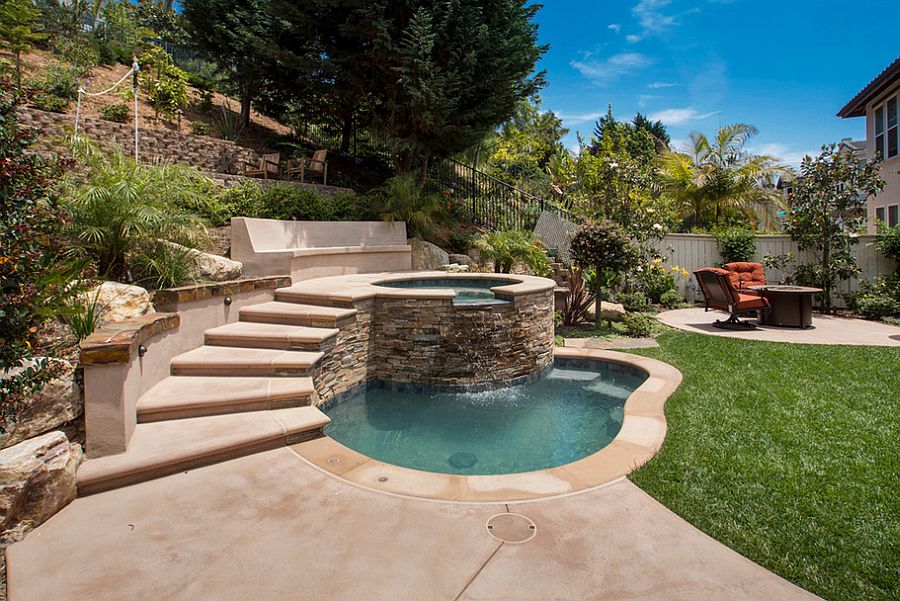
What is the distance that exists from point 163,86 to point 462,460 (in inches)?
617

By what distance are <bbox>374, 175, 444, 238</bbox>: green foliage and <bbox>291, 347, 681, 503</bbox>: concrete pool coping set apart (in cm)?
830

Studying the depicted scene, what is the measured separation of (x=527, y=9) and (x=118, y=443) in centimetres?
1310

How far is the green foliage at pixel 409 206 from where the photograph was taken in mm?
11023

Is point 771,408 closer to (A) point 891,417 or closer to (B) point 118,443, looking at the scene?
(A) point 891,417

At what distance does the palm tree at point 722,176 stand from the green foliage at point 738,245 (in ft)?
12.5

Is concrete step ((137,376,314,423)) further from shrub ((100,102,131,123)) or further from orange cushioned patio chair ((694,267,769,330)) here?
shrub ((100,102,131,123))

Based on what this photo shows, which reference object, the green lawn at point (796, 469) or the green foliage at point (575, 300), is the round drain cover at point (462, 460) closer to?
the green lawn at point (796, 469)

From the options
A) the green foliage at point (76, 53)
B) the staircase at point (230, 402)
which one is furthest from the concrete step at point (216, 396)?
the green foliage at point (76, 53)

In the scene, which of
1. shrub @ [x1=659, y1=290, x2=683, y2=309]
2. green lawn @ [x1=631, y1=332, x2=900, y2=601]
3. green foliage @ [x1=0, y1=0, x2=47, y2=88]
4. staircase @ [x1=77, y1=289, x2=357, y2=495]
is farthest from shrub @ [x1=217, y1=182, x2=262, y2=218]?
shrub @ [x1=659, y1=290, x2=683, y2=309]

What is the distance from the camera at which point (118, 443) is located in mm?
2840

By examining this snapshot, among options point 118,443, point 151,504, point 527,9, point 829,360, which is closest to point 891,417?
point 829,360

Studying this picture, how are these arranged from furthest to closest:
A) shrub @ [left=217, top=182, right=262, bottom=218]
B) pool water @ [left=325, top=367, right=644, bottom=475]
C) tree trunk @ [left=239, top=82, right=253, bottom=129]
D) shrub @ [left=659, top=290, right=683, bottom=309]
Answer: tree trunk @ [left=239, top=82, right=253, bottom=129] → shrub @ [left=659, top=290, right=683, bottom=309] → shrub @ [left=217, top=182, right=262, bottom=218] → pool water @ [left=325, top=367, right=644, bottom=475]

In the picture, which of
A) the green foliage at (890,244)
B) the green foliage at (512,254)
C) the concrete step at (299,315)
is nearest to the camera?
the concrete step at (299,315)

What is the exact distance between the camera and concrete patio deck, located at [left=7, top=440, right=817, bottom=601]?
187 centimetres
